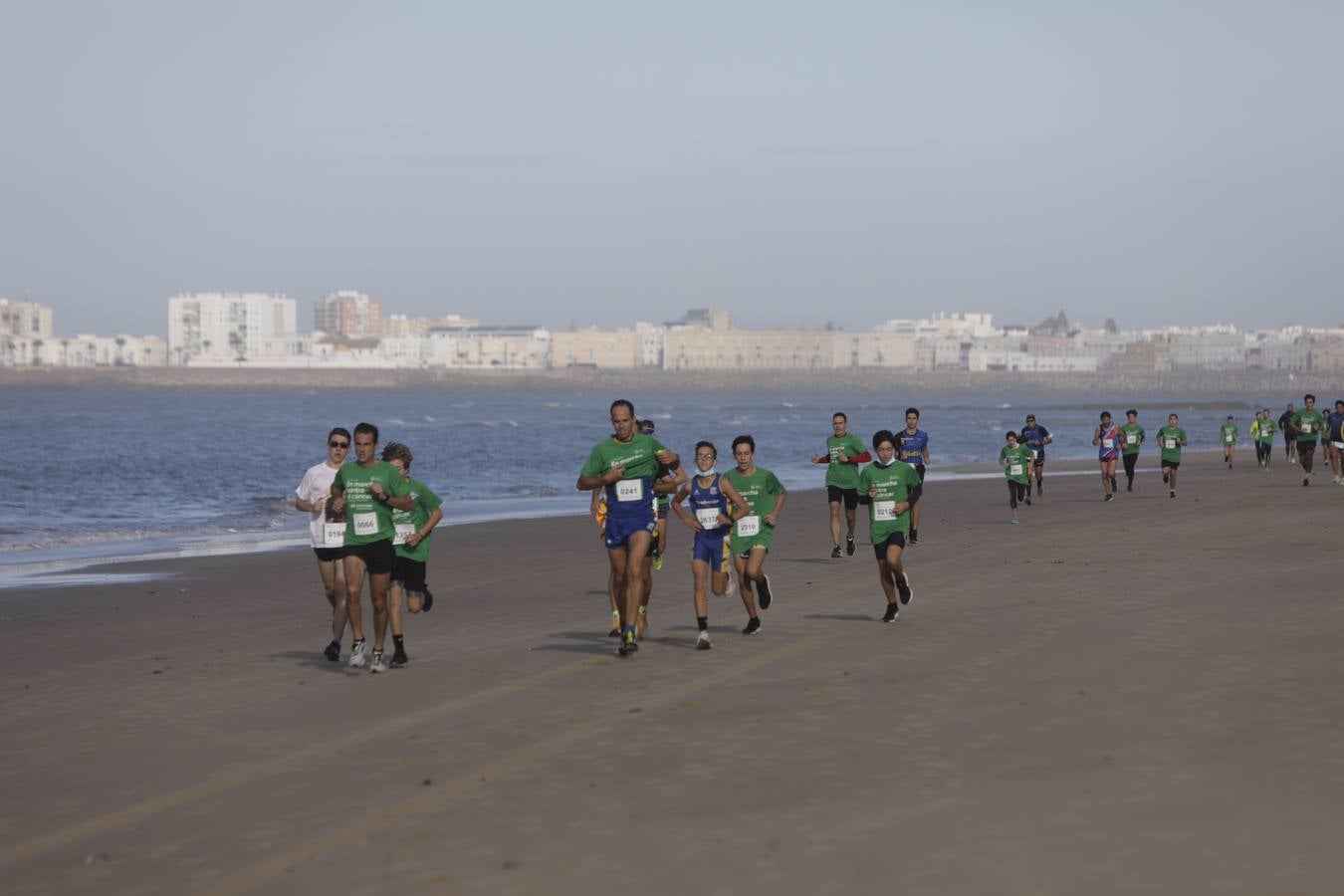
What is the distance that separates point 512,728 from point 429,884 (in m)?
2.63

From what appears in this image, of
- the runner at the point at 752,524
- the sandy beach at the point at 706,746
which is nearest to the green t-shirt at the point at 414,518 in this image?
the sandy beach at the point at 706,746

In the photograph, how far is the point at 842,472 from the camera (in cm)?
1786

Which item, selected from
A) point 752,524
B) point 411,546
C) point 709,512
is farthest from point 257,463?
point 411,546

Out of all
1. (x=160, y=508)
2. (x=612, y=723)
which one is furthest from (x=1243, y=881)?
(x=160, y=508)

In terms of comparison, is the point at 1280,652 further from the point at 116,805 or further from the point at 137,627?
the point at 137,627

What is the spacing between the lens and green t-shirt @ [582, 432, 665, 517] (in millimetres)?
10680

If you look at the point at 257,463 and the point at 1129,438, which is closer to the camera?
the point at 1129,438

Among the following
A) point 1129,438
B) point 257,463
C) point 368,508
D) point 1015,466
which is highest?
point 368,508

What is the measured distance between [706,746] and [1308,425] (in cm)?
2336

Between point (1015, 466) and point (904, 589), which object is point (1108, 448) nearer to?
point (1015, 466)

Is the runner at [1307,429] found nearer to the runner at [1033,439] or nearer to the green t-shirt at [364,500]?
the runner at [1033,439]

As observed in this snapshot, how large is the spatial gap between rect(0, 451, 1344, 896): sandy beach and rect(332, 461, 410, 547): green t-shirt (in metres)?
0.91

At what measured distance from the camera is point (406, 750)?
26.2ft

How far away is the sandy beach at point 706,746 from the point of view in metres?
6.00
